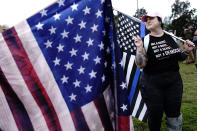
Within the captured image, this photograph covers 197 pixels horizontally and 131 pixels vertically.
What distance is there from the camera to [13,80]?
6.75ft

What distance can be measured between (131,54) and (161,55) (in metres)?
1.05

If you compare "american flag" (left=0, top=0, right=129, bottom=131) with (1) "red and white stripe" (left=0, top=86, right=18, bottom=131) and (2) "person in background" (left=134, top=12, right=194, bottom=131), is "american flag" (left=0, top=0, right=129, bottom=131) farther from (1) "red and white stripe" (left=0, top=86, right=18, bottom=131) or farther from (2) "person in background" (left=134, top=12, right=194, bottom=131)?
(2) "person in background" (left=134, top=12, right=194, bottom=131)

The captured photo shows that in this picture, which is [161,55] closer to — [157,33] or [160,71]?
[160,71]

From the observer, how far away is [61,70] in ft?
7.02

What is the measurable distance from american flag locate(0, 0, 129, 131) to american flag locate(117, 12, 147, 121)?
1.27 metres

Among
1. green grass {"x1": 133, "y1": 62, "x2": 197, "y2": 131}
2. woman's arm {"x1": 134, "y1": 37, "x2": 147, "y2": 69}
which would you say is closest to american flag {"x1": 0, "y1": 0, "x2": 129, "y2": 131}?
woman's arm {"x1": 134, "y1": 37, "x2": 147, "y2": 69}

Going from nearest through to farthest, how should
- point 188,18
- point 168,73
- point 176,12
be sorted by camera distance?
point 168,73
point 188,18
point 176,12

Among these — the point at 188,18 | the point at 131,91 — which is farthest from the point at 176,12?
the point at 131,91

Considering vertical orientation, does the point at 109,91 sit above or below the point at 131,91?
above

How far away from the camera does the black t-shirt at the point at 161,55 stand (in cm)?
262

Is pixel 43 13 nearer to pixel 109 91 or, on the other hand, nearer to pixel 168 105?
pixel 109 91

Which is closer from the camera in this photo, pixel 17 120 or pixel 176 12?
pixel 17 120

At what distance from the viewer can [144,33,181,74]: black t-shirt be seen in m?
2.62

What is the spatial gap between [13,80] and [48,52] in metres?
0.41
